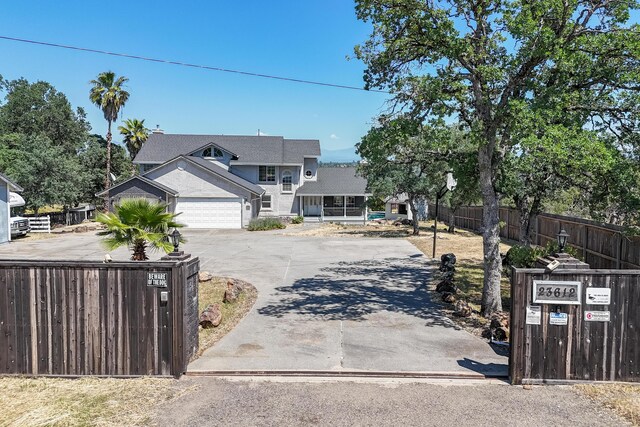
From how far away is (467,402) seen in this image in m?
5.55

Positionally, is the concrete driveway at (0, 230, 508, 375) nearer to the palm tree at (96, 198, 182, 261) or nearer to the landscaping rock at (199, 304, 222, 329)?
the landscaping rock at (199, 304, 222, 329)

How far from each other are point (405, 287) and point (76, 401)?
29.5ft

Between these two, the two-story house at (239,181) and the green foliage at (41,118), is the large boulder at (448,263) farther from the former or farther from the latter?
the green foliage at (41,118)

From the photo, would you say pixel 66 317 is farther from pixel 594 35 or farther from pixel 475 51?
pixel 594 35

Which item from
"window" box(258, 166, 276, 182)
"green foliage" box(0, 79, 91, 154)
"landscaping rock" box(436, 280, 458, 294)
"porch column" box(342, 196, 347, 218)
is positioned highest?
"green foliage" box(0, 79, 91, 154)

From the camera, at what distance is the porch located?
123ft

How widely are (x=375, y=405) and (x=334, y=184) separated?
109 ft

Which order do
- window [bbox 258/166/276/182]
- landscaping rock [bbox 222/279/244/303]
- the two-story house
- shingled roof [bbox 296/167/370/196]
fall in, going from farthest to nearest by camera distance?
shingled roof [bbox 296/167/370/196] < window [bbox 258/166/276/182] < the two-story house < landscaping rock [bbox 222/279/244/303]

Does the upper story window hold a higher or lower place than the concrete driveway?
higher

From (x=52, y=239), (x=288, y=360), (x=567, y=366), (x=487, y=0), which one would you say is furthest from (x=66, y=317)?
(x=52, y=239)

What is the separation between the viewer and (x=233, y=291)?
1126cm

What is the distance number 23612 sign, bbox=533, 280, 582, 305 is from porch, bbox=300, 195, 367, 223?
31034 mm

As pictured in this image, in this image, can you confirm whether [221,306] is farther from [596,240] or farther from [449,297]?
[596,240]

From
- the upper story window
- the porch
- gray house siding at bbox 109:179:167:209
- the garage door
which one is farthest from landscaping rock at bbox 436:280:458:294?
the upper story window
